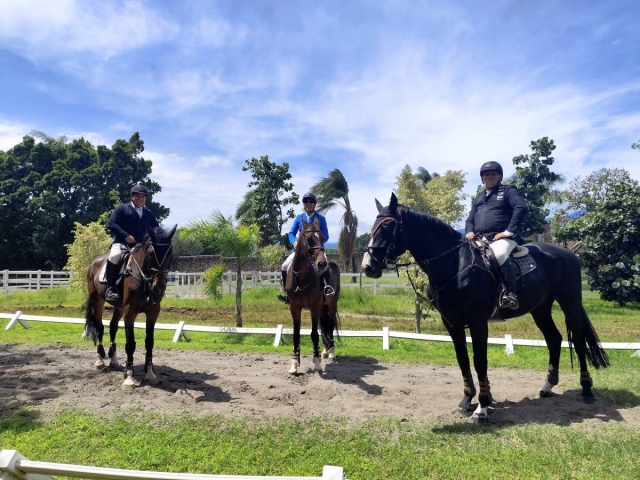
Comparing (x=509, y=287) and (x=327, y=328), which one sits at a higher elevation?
(x=509, y=287)

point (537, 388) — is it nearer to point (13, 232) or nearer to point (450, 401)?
point (450, 401)

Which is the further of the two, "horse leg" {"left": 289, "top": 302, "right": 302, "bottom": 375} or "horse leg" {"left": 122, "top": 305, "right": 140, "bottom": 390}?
"horse leg" {"left": 289, "top": 302, "right": 302, "bottom": 375}

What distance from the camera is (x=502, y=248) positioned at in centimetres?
553

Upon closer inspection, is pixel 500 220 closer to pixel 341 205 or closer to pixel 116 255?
pixel 116 255

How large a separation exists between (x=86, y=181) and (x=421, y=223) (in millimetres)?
35940

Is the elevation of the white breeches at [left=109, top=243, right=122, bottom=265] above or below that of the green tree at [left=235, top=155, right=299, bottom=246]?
below

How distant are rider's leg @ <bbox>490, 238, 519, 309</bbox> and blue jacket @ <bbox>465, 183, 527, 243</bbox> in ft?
0.75

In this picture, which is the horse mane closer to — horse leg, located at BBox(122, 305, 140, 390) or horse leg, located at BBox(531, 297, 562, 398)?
horse leg, located at BBox(531, 297, 562, 398)

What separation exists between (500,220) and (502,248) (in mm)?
533

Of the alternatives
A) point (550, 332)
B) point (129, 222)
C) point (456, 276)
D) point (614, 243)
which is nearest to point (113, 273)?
point (129, 222)

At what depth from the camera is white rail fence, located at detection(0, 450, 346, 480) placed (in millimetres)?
2221

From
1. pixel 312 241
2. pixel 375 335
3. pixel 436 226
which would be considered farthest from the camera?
pixel 375 335

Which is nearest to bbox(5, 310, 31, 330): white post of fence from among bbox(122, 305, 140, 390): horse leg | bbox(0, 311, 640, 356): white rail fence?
bbox(0, 311, 640, 356): white rail fence

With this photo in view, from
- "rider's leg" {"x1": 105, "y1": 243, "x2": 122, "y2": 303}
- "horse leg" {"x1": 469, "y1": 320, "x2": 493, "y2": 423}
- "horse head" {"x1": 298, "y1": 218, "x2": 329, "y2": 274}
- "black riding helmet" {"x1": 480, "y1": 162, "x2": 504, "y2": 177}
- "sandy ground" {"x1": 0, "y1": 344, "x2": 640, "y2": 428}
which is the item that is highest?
"black riding helmet" {"x1": 480, "y1": 162, "x2": 504, "y2": 177}
